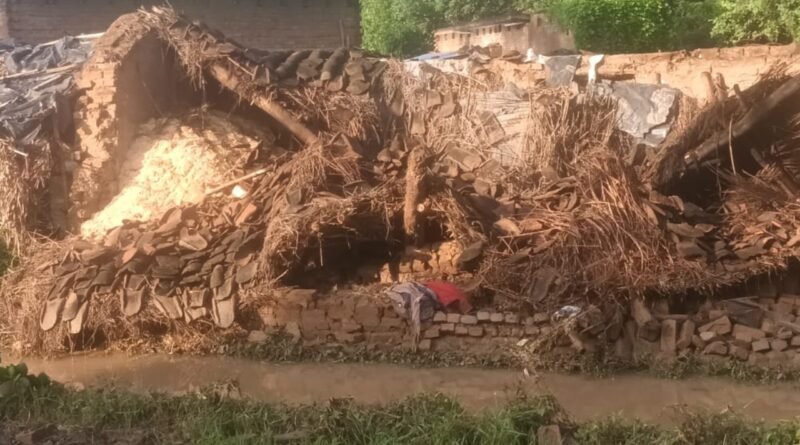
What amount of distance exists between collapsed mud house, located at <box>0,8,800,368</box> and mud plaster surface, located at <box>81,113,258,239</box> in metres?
0.03

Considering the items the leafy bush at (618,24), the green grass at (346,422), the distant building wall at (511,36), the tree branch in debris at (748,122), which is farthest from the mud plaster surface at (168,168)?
the distant building wall at (511,36)

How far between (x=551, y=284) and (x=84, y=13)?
44.8ft

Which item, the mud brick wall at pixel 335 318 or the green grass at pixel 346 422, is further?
the mud brick wall at pixel 335 318

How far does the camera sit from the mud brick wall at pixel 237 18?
55.3ft

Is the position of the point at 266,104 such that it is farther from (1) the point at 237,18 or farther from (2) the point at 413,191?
(1) the point at 237,18

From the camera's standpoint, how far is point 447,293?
8273mm

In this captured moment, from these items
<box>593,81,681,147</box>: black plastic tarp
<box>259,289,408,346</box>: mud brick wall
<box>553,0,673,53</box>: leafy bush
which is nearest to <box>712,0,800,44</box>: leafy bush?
<box>553,0,673,53</box>: leafy bush

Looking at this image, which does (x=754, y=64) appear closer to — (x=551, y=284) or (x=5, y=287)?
(x=551, y=284)

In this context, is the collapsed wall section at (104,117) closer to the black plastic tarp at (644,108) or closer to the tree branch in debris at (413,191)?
the tree branch in debris at (413,191)

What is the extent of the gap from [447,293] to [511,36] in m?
9.17

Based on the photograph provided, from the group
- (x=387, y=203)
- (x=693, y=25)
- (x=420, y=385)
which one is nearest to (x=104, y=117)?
(x=387, y=203)

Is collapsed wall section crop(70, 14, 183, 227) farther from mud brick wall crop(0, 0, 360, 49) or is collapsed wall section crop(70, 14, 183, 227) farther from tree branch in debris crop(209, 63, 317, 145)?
mud brick wall crop(0, 0, 360, 49)

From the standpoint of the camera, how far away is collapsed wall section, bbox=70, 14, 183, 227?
9.88 meters

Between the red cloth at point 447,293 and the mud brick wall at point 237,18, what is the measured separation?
11.3 m
